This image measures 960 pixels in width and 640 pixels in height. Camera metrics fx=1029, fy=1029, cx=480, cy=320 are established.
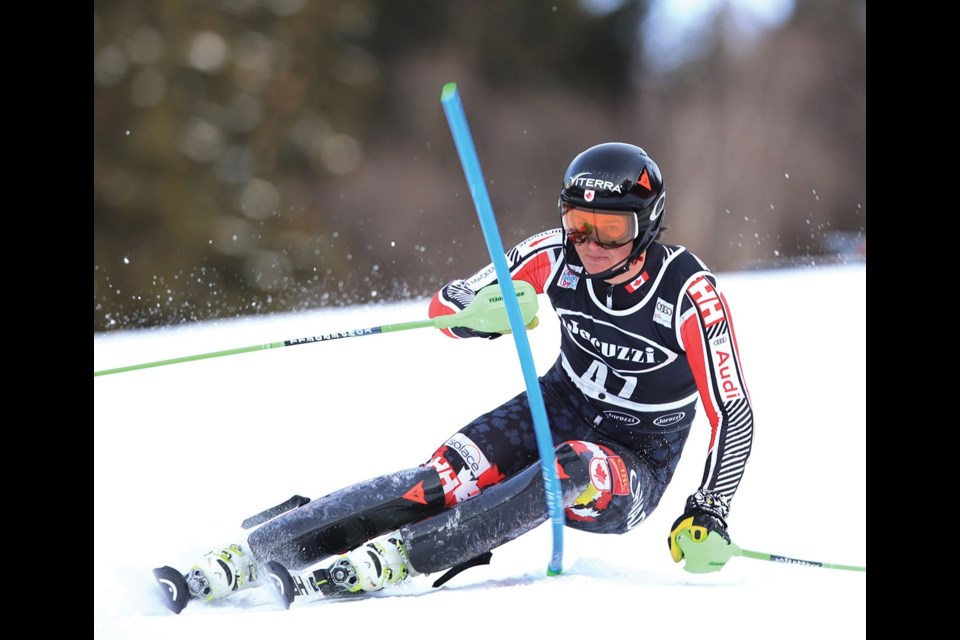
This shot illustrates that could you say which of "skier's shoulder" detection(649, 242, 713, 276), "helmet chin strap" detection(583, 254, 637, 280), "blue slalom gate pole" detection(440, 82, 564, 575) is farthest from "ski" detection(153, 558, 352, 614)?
"skier's shoulder" detection(649, 242, 713, 276)

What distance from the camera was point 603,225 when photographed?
2.93 m

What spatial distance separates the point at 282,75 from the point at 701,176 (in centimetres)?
643

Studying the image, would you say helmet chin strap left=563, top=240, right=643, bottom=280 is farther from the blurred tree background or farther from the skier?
the blurred tree background

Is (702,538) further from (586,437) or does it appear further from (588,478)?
(586,437)

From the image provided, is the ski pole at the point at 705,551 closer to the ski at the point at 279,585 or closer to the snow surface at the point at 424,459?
the snow surface at the point at 424,459

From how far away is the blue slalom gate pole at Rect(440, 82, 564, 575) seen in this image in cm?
245

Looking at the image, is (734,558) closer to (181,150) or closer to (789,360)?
(789,360)

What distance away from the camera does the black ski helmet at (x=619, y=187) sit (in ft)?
9.55

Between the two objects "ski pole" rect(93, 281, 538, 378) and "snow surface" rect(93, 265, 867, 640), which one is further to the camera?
"ski pole" rect(93, 281, 538, 378)

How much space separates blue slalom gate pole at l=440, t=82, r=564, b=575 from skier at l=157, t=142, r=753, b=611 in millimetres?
55

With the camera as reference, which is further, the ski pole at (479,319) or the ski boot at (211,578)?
the ski pole at (479,319)

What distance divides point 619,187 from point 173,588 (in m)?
1.63

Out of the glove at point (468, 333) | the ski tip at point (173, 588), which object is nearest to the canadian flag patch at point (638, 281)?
the glove at point (468, 333)

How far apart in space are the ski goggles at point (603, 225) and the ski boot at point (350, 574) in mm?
1007
